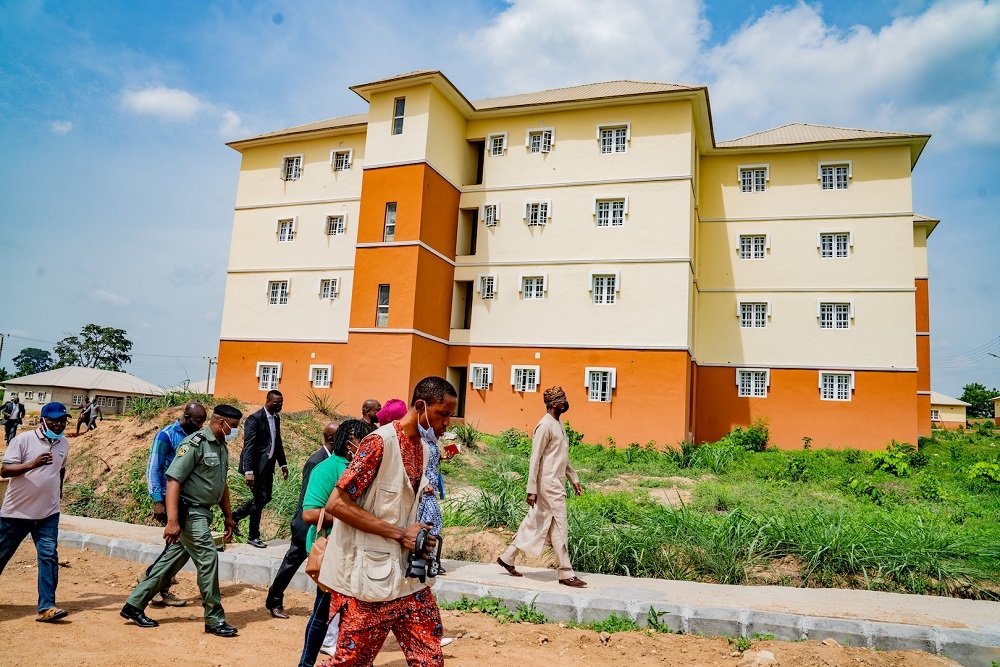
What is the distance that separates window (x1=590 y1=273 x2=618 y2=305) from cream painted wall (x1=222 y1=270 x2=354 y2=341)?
29.1ft

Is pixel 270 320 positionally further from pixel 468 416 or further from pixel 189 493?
pixel 189 493

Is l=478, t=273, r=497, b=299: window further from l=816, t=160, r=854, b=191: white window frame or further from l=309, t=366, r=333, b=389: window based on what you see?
l=816, t=160, r=854, b=191: white window frame

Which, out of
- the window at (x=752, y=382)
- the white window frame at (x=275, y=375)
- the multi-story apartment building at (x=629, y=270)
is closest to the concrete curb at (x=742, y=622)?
the multi-story apartment building at (x=629, y=270)

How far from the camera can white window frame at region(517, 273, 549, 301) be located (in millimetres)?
22719

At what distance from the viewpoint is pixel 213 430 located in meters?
6.12

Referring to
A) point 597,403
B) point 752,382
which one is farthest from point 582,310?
point 752,382

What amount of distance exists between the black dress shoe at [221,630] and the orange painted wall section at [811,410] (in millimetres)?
19723

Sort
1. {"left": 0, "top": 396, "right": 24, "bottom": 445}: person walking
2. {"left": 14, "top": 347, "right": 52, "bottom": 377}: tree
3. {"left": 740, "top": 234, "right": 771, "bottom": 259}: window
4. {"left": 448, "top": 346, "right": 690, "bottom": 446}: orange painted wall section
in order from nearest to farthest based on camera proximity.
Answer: {"left": 448, "top": 346, "right": 690, "bottom": 446}: orange painted wall section → {"left": 0, "top": 396, "right": 24, "bottom": 445}: person walking → {"left": 740, "top": 234, "right": 771, "bottom": 259}: window → {"left": 14, "top": 347, "right": 52, "bottom": 377}: tree

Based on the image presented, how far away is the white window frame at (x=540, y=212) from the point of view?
22953 millimetres

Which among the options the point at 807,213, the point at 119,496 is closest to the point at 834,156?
the point at 807,213

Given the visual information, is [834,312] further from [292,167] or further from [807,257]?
[292,167]

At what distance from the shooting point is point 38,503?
5.91 metres

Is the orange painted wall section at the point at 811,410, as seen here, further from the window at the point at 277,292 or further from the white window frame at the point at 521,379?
the window at the point at 277,292

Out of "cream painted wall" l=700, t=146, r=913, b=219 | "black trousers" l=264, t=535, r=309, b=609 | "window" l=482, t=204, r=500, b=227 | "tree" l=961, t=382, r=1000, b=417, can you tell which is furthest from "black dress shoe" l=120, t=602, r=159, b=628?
"tree" l=961, t=382, r=1000, b=417
